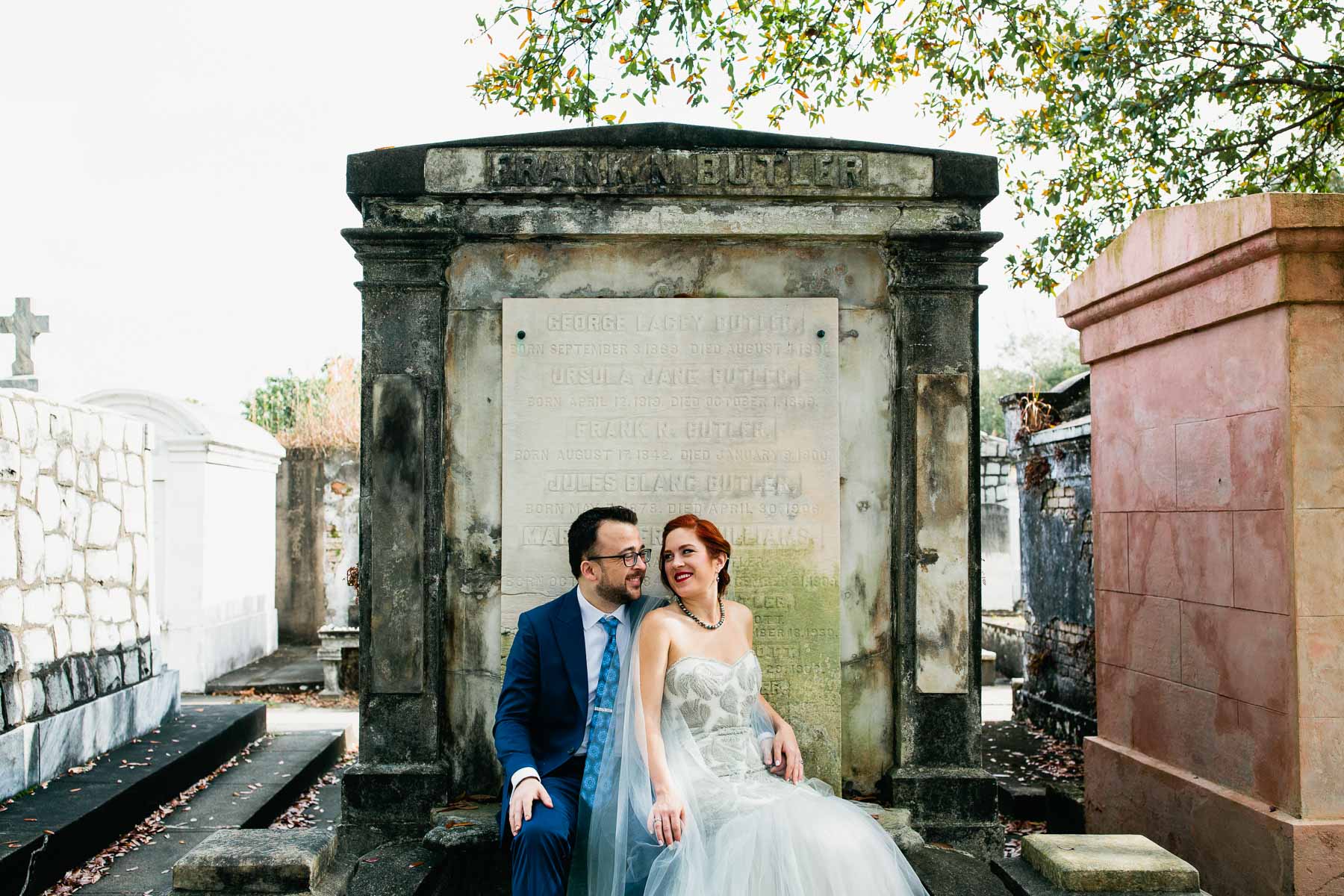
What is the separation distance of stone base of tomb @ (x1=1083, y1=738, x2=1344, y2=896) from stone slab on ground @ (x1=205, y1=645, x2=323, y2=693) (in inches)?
290

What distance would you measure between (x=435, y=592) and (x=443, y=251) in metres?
1.40

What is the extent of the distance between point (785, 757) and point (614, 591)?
0.86m

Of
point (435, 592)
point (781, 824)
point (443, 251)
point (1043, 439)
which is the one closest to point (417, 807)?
point (435, 592)

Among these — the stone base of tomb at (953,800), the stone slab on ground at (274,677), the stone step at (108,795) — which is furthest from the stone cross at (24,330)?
the stone base of tomb at (953,800)

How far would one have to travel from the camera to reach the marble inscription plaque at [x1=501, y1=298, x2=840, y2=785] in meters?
4.02

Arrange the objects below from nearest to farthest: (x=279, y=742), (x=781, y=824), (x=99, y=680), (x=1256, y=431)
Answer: (x=781, y=824) < (x=1256, y=431) < (x=99, y=680) < (x=279, y=742)

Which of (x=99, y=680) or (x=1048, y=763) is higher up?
(x=99, y=680)

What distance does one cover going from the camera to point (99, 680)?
565 cm

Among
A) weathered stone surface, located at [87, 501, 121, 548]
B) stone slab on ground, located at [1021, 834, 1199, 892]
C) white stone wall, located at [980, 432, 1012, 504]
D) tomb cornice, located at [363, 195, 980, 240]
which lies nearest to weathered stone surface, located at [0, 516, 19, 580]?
weathered stone surface, located at [87, 501, 121, 548]

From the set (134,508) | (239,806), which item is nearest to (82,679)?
(239,806)

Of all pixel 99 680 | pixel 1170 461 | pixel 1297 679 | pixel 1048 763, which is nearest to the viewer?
pixel 1297 679

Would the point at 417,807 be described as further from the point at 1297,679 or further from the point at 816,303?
the point at 1297,679

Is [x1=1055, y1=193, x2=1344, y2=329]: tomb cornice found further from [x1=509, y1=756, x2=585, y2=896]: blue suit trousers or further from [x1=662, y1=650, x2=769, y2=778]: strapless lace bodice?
[x1=509, y1=756, x2=585, y2=896]: blue suit trousers

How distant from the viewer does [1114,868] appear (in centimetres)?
327
